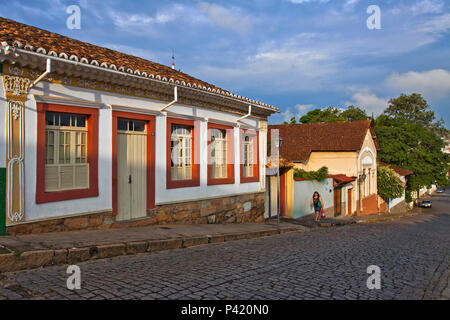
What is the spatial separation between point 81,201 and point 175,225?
275cm

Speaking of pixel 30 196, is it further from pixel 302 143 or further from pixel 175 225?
pixel 302 143

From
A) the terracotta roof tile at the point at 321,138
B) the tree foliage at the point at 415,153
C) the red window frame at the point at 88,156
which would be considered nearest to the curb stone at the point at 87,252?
the red window frame at the point at 88,156

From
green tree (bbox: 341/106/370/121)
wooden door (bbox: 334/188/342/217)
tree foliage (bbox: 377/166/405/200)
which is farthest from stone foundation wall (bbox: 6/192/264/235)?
green tree (bbox: 341/106/370/121)

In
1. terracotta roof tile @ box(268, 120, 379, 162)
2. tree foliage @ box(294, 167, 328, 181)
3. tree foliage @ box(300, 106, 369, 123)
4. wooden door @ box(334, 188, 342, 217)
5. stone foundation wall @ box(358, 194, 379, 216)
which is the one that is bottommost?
stone foundation wall @ box(358, 194, 379, 216)

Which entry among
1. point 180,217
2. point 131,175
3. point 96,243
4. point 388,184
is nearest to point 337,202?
point 388,184

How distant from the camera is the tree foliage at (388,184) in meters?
28.9

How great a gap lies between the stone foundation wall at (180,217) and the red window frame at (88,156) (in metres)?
0.46

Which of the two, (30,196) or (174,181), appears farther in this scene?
(174,181)

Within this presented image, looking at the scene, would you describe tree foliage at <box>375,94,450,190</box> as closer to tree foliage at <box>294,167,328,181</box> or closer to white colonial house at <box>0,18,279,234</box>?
tree foliage at <box>294,167,328,181</box>

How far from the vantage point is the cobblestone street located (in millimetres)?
4543

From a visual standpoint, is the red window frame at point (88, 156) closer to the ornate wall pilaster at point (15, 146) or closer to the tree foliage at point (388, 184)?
the ornate wall pilaster at point (15, 146)

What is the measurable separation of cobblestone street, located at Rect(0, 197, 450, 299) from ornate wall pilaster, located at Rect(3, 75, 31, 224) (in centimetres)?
185
